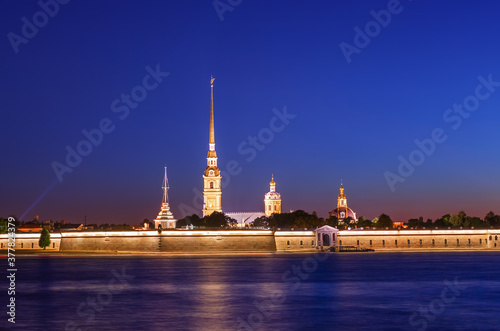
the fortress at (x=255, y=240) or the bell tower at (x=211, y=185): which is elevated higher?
the bell tower at (x=211, y=185)

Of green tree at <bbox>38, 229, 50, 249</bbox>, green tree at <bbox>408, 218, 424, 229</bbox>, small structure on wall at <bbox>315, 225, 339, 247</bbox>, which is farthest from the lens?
green tree at <bbox>408, 218, 424, 229</bbox>

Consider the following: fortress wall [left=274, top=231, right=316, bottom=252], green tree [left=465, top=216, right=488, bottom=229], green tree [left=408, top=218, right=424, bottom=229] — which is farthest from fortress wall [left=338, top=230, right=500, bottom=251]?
green tree [left=408, top=218, right=424, bottom=229]

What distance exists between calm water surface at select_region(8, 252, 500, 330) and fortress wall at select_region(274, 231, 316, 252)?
40.4 meters

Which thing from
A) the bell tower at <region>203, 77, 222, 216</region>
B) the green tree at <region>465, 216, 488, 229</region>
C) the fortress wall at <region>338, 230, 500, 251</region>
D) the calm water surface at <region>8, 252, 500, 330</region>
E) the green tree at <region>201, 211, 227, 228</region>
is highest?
the bell tower at <region>203, 77, 222, 216</region>

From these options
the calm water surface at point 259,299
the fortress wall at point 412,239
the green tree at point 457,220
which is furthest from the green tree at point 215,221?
the calm water surface at point 259,299

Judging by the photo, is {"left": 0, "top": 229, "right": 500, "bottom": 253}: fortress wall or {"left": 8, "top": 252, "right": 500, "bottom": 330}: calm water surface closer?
{"left": 8, "top": 252, "right": 500, "bottom": 330}: calm water surface

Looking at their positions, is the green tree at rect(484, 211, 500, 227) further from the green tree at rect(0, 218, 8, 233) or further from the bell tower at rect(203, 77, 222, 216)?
the green tree at rect(0, 218, 8, 233)

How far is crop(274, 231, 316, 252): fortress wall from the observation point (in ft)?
370

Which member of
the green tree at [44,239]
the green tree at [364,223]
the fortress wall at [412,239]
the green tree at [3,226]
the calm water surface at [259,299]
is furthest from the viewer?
the green tree at [364,223]

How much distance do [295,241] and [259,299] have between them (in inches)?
2706

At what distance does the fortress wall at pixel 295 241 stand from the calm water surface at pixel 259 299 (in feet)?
133

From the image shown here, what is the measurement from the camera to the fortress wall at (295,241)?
112750mm

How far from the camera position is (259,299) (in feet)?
149

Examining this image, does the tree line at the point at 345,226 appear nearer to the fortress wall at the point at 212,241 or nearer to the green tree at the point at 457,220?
the green tree at the point at 457,220
